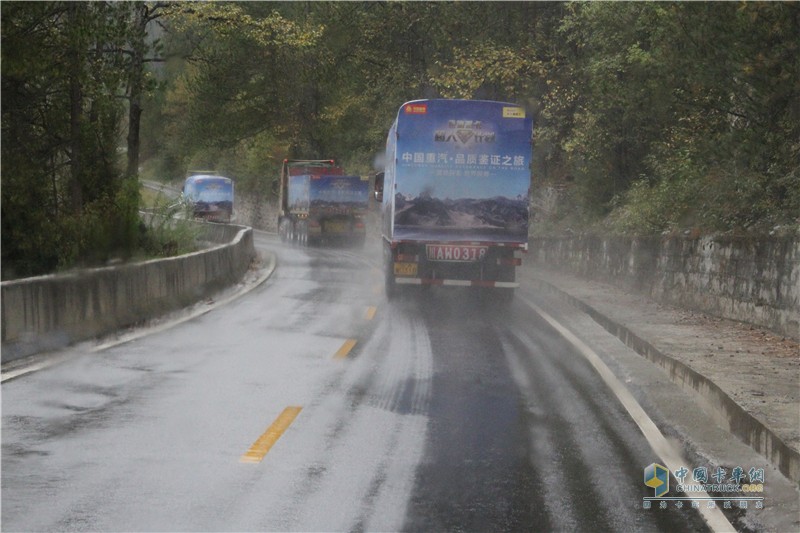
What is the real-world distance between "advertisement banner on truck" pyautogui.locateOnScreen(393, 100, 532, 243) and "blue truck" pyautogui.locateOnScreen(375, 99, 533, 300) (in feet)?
0.06

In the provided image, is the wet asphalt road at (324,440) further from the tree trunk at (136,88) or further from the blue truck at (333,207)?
the blue truck at (333,207)

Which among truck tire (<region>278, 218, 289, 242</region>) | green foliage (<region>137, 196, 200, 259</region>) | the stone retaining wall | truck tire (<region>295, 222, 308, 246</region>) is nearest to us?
the stone retaining wall

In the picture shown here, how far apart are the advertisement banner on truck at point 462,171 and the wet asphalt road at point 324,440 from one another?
17.8ft

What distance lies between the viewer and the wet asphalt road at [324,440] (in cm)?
609

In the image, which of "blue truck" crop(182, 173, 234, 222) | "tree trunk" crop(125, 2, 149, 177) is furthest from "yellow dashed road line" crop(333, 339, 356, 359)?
"blue truck" crop(182, 173, 234, 222)

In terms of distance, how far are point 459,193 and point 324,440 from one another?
12.0 metres

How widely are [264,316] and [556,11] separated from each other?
67.1 feet

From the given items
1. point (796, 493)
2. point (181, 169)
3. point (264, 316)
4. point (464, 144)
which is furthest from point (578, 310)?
point (181, 169)

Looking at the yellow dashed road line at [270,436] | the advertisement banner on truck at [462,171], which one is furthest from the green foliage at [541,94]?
the yellow dashed road line at [270,436]

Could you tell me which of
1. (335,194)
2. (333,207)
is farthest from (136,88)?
(333,207)

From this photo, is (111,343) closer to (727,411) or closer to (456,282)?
(727,411)

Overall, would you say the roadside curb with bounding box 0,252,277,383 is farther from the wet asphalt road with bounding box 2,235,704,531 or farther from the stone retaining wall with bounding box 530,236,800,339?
the stone retaining wall with bounding box 530,236,800,339

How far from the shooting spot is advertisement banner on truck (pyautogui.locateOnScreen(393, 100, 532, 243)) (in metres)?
19.4

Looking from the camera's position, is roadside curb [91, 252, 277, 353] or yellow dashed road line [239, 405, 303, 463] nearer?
yellow dashed road line [239, 405, 303, 463]
